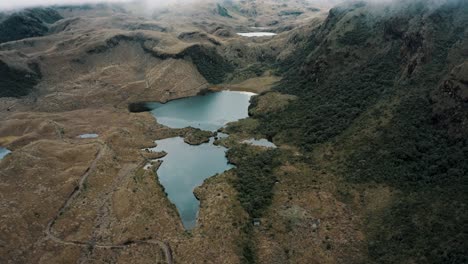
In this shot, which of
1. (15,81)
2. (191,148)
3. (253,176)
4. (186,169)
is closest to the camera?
(253,176)

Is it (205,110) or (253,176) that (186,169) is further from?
(205,110)

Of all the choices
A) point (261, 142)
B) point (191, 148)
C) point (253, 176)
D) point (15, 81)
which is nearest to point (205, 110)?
point (191, 148)

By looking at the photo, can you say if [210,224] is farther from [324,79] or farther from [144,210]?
[324,79]

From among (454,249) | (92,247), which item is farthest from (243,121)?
(454,249)

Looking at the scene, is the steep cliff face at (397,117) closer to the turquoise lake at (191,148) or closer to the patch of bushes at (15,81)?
the turquoise lake at (191,148)

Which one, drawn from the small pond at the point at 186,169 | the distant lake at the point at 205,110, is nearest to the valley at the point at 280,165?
the small pond at the point at 186,169

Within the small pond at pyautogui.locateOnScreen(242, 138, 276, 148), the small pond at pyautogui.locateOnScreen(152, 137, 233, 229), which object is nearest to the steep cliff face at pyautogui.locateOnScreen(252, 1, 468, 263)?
the small pond at pyautogui.locateOnScreen(242, 138, 276, 148)
